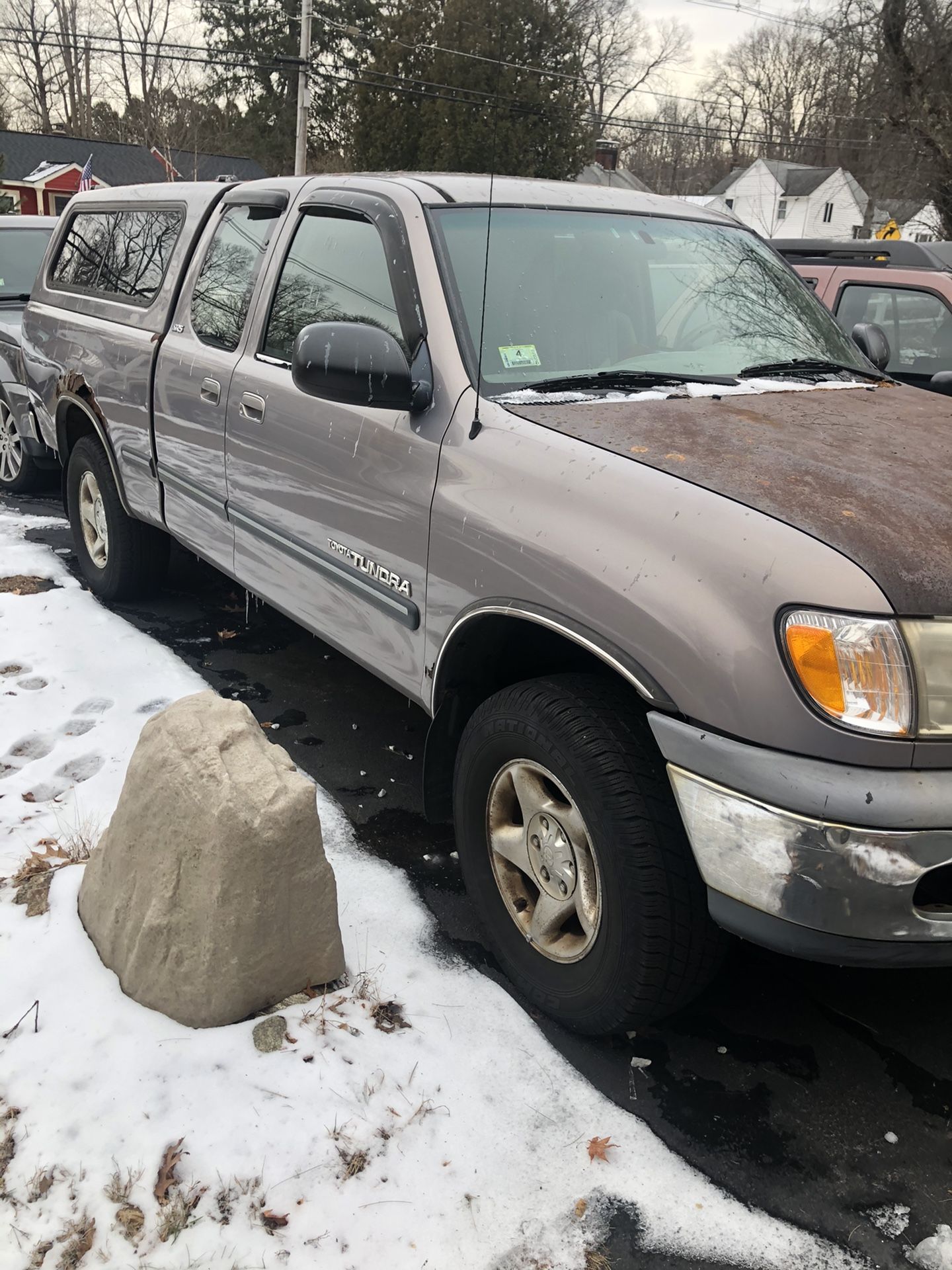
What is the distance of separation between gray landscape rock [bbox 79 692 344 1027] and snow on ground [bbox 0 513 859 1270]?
8 centimetres

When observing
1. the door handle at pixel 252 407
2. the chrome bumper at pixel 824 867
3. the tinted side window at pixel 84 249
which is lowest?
the chrome bumper at pixel 824 867

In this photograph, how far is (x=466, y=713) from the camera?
2.87 m

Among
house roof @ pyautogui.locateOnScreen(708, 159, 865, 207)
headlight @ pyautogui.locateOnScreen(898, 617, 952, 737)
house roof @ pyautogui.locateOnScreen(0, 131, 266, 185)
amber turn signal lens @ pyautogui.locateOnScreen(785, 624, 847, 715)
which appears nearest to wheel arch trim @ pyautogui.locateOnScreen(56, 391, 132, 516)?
amber turn signal lens @ pyautogui.locateOnScreen(785, 624, 847, 715)

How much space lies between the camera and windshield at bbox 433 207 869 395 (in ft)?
9.56

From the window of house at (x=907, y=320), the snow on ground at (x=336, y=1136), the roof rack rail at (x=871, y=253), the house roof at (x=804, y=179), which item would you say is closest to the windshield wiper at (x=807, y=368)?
the snow on ground at (x=336, y=1136)

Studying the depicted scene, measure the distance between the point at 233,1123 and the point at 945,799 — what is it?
157cm

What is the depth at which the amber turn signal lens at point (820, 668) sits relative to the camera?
6.19 feet

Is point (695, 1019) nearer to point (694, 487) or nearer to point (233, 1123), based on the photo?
point (233, 1123)

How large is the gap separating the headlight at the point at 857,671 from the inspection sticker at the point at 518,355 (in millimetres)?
1274

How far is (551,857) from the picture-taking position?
248 cm

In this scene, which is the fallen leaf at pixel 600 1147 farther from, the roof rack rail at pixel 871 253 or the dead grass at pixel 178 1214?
the roof rack rail at pixel 871 253

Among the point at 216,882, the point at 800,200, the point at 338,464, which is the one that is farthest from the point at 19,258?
the point at 800,200

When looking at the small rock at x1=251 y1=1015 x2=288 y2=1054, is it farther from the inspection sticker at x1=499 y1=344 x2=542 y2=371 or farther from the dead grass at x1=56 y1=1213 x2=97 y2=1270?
the inspection sticker at x1=499 y1=344 x2=542 y2=371

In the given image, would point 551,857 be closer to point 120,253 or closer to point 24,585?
point 120,253
